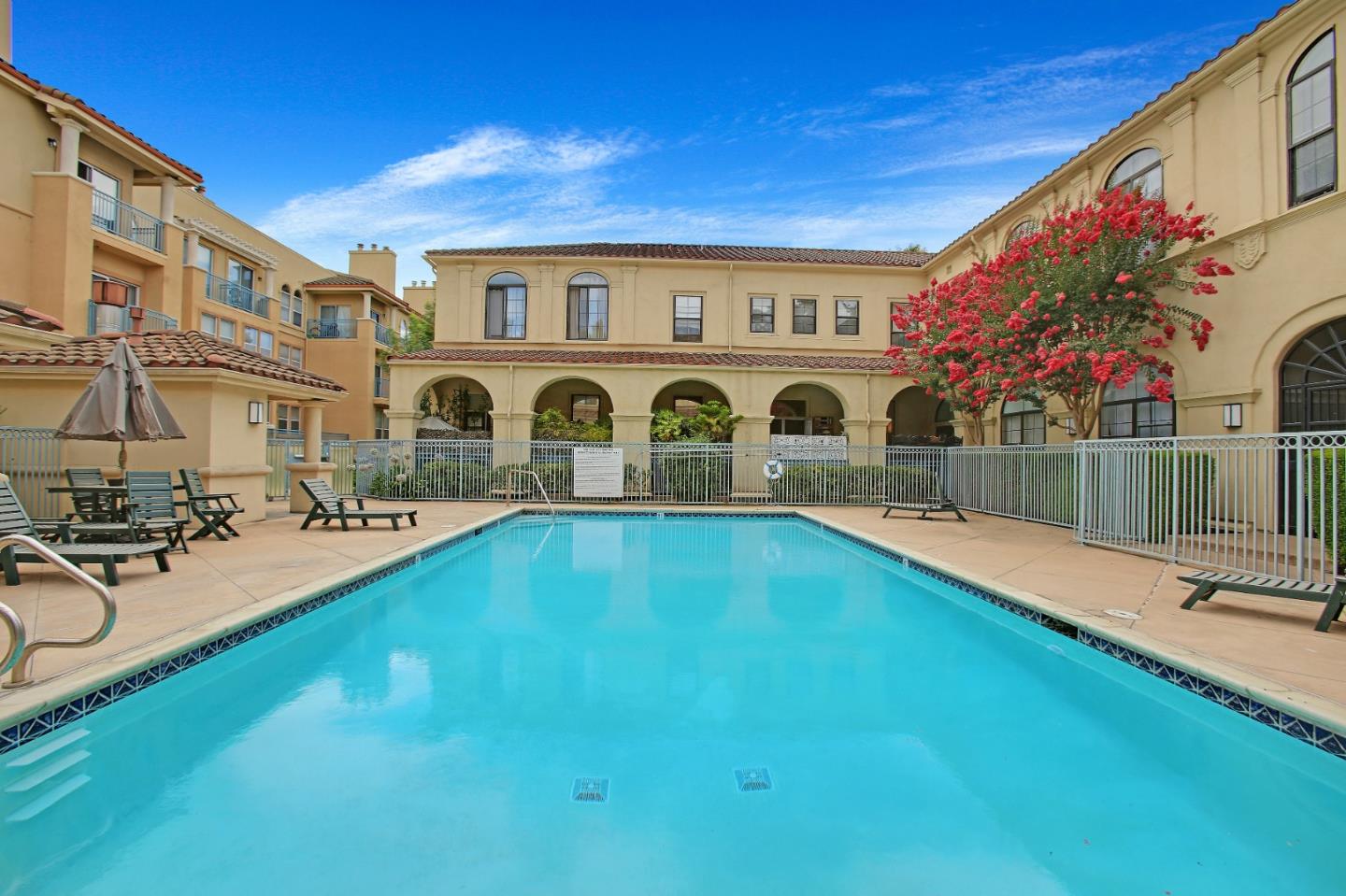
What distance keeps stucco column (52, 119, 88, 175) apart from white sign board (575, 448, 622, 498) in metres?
13.7

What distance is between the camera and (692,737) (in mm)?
4277

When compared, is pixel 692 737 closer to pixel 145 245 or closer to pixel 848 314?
pixel 848 314

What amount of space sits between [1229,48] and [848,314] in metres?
12.6

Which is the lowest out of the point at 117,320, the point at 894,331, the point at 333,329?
the point at 117,320

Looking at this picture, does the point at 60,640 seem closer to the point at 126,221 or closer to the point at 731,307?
the point at 126,221

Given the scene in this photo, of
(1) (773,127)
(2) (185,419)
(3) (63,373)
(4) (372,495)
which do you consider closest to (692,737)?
(2) (185,419)

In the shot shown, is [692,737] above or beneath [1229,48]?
beneath

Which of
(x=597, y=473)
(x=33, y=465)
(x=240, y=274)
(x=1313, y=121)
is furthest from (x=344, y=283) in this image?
(x=1313, y=121)

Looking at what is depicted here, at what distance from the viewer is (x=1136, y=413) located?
14570mm

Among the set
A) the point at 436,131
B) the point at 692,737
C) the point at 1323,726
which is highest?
the point at 436,131

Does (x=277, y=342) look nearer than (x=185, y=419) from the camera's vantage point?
No

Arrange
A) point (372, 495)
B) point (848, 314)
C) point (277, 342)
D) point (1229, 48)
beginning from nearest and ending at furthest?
point (1229, 48) < point (372, 495) < point (848, 314) < point (277, 342)

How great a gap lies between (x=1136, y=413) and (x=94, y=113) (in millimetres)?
24810

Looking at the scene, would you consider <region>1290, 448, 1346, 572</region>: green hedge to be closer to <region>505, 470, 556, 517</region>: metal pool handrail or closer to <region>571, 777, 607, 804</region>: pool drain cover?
<region>571, 777, 607, 804</region>: pool drain cover
